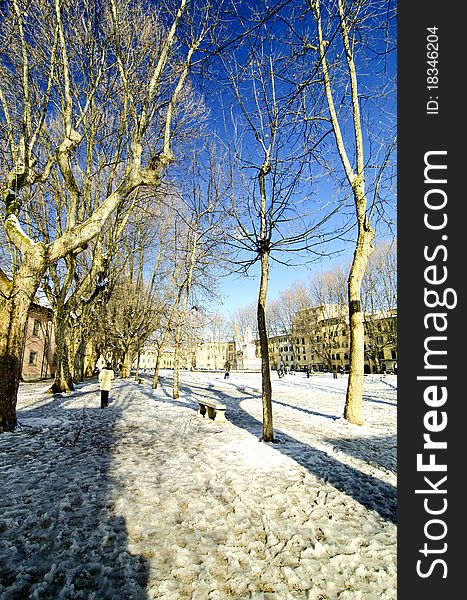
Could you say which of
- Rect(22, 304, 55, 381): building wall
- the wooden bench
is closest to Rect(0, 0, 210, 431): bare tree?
the wooden bench

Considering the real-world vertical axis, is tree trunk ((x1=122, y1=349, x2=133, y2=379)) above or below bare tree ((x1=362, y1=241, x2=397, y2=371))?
below

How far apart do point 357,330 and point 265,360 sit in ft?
10.4

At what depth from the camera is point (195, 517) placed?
3.44 m

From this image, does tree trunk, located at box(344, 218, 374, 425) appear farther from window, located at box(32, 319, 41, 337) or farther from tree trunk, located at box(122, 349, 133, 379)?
window, located at box(32, 319, 41, 337)

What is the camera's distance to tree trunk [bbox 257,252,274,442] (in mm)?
6582

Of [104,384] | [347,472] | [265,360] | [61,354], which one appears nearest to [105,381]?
[104,384]

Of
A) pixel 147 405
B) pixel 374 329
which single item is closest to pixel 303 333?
pixel 374 329

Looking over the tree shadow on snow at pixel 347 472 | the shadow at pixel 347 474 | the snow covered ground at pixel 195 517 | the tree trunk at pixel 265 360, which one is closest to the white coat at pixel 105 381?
the snow covered ground at pixel 195 517

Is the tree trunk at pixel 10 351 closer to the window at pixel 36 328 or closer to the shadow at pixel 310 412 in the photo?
the shadow at pixel 310 412

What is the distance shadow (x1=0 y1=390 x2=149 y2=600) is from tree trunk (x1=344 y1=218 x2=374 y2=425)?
6021 mm

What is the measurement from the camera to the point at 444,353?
6.36 ft

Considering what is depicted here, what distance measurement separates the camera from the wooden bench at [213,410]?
28.9 feet

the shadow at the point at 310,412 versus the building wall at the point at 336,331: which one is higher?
the building wall at the point at 336,331

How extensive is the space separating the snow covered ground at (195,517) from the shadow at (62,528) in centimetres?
1
